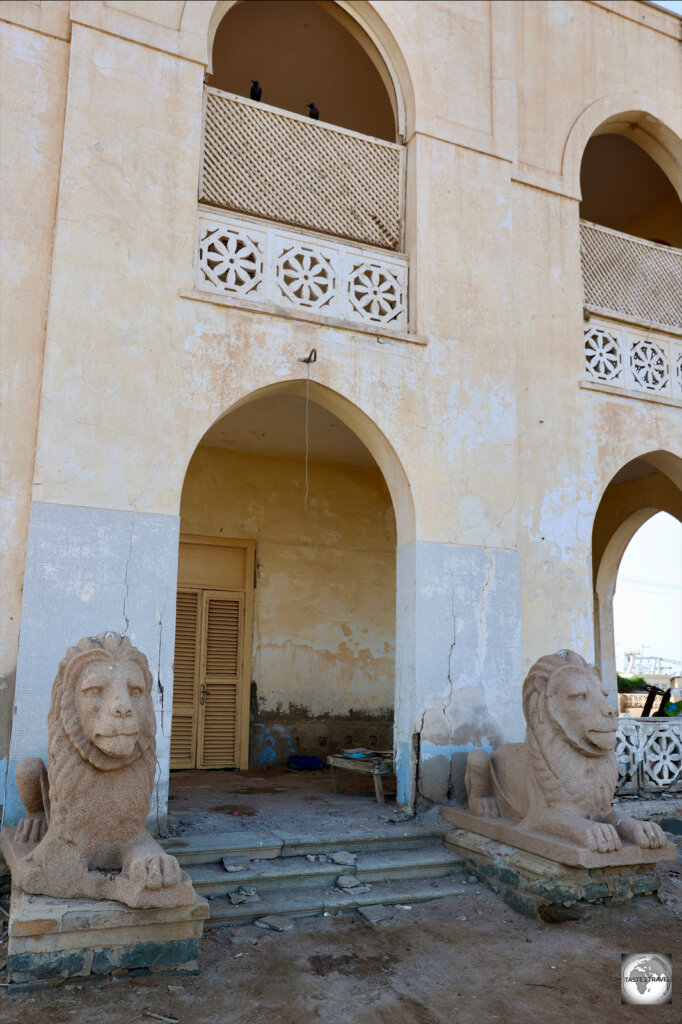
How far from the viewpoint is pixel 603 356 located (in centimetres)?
Result: 823

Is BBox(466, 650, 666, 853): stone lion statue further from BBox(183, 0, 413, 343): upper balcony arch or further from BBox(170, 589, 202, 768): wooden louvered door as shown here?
BBox(170, 589, 202, 768): wooden louvered door

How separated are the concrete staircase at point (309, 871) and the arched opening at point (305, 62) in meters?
6.58

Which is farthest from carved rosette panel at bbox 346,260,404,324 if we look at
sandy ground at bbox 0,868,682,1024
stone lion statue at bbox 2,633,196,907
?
sandy ground at bbox 0,868,682,1024

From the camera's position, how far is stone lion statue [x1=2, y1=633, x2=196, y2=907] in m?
3.92

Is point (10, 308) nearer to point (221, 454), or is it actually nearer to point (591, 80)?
point (221, 454)

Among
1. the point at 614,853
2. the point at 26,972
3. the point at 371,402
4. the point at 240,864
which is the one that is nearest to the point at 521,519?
the point at 371,402

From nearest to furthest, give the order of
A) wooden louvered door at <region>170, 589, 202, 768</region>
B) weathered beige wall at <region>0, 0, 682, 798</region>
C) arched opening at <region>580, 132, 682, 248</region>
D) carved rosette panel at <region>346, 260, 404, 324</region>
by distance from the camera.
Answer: weathered beige wall at <region>0, 0, 682, 798</region> < carved rosette panel at <region>346, 260, 404, 324</region> < wooden louvered door at <region>170, 589, 202, 768</region> < arched opening at <region>580, 132, 682, 248</region>

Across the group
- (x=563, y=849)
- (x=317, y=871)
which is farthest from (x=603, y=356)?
(x=317, y=871)

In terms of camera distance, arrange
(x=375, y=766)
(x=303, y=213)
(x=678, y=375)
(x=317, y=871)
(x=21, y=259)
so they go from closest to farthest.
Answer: (x=317, y=871), (x=21, y=259), (x=375, y=766), (x=303, y=213), (x=678, y=375)

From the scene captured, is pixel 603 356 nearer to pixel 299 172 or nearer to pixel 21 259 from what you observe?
pixel 299 172

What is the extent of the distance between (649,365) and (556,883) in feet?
18.3

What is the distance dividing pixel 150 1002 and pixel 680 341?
26.2 feet

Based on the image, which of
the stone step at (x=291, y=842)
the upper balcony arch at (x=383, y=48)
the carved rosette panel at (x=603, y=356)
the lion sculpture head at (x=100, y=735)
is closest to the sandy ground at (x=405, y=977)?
the stone step at (x=291, y=842)

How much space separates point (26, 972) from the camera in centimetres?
373
